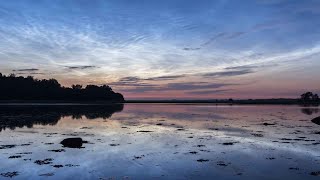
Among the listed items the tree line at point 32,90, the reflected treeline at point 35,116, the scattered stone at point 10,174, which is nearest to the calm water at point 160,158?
the scattered stone at point 10,174

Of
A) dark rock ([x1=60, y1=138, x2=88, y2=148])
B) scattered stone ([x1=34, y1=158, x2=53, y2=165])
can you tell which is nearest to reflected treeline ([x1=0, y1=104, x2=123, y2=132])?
dark rock ([x1=60, y1=138, x2=88, y2=148])

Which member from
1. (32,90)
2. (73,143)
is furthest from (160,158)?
(32,90)

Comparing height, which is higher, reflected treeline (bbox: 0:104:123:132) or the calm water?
reflected treeline (bbox: 0:104:123:132)

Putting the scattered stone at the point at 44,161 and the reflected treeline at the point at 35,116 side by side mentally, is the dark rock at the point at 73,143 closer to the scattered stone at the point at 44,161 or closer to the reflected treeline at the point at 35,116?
the scattered stone at the point at 44,161

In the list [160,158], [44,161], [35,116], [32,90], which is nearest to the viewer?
[44,161]

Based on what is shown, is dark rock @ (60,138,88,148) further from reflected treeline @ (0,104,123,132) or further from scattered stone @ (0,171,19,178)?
reflected treeline @ (0,104,123,132)

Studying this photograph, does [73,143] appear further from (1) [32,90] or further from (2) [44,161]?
(1) [32,90]

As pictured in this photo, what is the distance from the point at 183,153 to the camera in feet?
68.2

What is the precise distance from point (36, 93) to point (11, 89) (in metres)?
→ 14.0

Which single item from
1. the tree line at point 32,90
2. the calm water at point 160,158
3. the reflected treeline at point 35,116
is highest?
the tree line at point 32,90

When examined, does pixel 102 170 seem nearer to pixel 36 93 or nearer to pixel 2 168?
pixel 2 168

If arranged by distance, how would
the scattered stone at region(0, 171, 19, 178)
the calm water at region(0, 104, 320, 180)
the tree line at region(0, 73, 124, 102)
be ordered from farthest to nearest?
the tree line at region(0, 73, 124, 102) → the calm water at region(0, 104, 320, 180) → the scattered stone at region(0, 171, 19, 178)

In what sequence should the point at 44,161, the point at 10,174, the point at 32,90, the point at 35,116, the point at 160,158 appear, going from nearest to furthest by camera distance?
the point at 10,174 → the point at 44,161 → the point at 160,158 → the point at 35,116 → the point at 32,90

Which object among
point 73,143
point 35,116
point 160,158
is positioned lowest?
point 160,158
